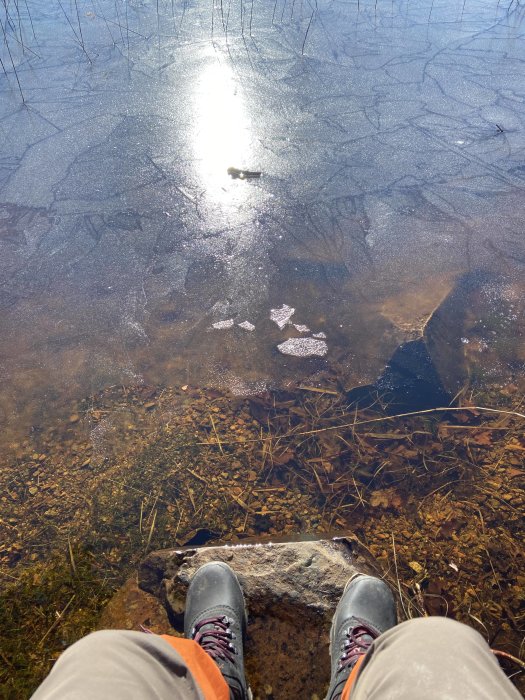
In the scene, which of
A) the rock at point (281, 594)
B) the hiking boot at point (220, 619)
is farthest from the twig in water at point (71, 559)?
the hiking boot at point (220, 619)

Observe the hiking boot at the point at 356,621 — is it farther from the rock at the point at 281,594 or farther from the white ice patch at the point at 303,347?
the white ice patch at the point at 303,347

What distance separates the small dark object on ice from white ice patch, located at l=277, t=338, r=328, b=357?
4.78ft

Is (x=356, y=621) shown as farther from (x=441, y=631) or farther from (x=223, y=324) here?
(x=223, y=324)

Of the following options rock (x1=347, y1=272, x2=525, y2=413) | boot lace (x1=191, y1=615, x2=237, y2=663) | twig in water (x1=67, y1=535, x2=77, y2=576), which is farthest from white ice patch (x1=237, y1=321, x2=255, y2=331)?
boot lace (x1=191, y1=615, x2=237, y2=663)

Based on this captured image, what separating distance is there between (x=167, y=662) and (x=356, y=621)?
26.5 inches

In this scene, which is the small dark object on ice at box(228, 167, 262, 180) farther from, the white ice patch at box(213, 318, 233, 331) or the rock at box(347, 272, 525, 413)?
the rock at box(347, 272, 525, 413)

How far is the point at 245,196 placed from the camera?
3.29m

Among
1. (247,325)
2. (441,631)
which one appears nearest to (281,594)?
(441,631)

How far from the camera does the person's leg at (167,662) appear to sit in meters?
0.95

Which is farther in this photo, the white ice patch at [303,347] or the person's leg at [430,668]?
the white ice patch at [303,347]

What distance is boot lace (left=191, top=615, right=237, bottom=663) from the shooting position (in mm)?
1472

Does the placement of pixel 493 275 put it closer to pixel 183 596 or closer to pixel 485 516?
pixel 485 516

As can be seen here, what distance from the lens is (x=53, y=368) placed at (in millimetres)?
2445

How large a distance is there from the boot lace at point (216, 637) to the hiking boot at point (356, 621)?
0.31 m
